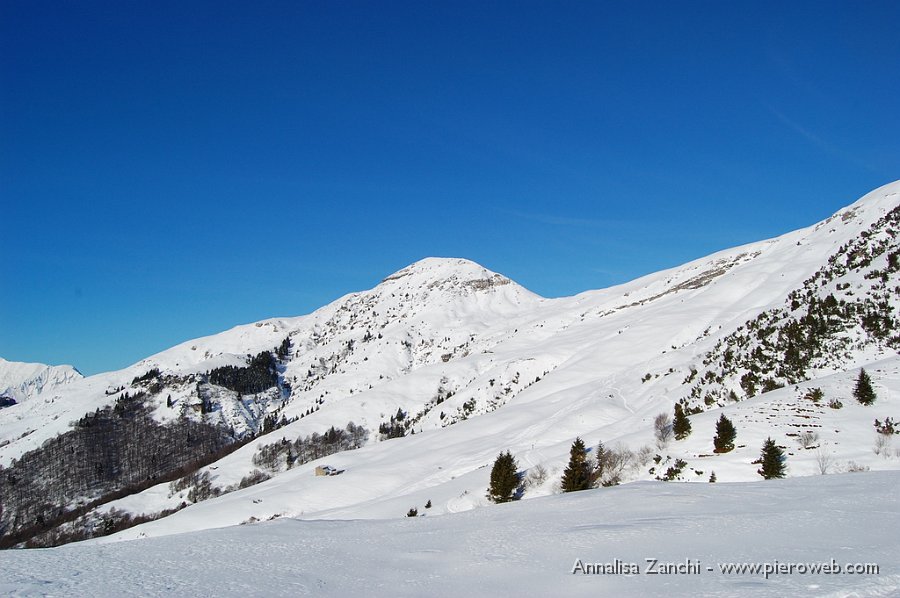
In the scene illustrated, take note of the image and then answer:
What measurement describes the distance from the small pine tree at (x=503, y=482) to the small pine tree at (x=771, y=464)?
13460mm

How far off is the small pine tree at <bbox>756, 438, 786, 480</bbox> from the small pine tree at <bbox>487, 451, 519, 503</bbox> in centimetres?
1346

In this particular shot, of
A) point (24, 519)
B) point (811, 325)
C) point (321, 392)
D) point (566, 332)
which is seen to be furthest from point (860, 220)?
point (24, 519)

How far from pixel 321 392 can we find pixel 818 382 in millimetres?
173036

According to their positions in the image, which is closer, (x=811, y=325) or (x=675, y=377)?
(x=811, y=325)

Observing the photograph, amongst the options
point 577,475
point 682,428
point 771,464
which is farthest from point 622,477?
point 771,464

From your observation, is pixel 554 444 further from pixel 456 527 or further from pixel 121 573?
pixel 121 573

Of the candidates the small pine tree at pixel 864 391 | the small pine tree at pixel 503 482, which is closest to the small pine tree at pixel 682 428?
the small pine tree at pixel 864 391

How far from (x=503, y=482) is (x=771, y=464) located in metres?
14.4

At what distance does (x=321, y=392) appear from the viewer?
187125 mm

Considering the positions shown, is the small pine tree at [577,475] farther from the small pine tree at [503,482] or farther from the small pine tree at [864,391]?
the small pine tree at [864,391]

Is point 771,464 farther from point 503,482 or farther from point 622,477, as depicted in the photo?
point 503,482

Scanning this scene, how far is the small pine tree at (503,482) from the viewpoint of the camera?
1214 inches

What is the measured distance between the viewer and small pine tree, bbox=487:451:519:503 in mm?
30844

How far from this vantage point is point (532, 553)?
12172 mm
